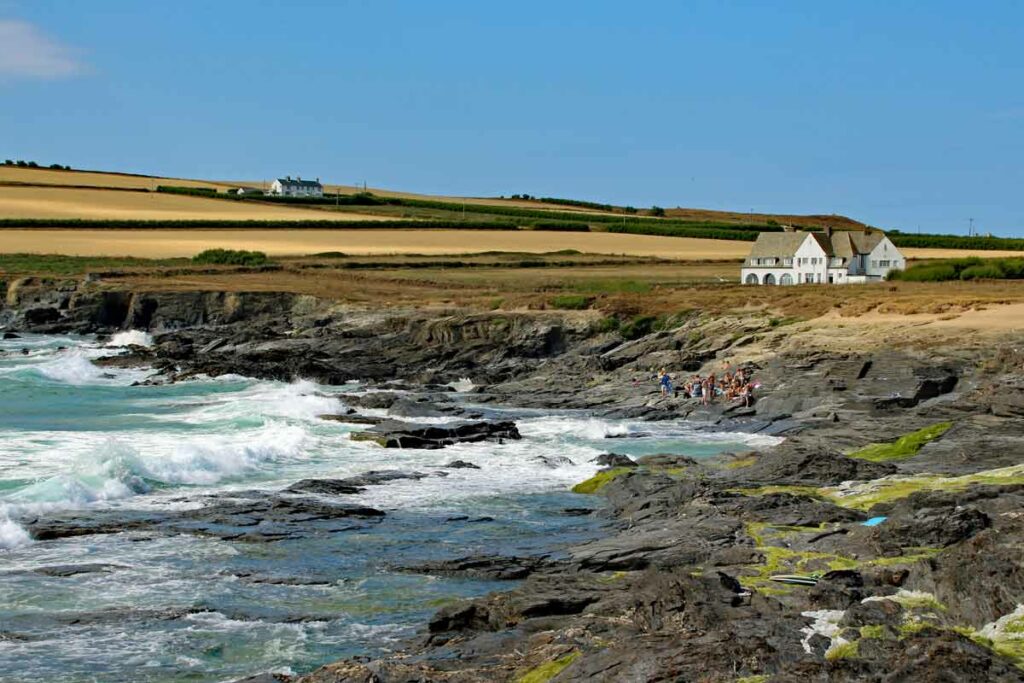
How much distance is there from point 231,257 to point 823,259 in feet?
130

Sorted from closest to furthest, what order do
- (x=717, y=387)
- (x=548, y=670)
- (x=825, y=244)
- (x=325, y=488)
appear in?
(x=548, y=670), (x=325, y=488), (x=717, y=387), (x=825, y=244)

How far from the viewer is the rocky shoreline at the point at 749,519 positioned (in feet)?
43.5

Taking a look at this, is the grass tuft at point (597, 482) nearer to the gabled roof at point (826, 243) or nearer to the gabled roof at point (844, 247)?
the gabled roof at point (826, 243)

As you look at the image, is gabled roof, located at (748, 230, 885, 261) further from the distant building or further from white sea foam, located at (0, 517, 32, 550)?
the distant building

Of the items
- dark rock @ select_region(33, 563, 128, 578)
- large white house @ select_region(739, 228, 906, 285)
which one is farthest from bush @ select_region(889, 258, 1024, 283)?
dark rock @ select_region(33, 563, 128, 578)

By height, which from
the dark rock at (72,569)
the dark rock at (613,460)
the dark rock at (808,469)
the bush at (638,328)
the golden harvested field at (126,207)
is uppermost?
the golden harvested field at (126,207)

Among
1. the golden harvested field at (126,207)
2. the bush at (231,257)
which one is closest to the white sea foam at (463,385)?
the bush at (231,257)

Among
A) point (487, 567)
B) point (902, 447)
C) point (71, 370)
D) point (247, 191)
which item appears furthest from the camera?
point (247, 191)

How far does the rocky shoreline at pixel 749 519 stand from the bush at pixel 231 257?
33866 mm

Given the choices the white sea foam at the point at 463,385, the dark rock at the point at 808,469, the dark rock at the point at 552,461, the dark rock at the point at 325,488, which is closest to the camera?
the dark rock at the point at 808,469

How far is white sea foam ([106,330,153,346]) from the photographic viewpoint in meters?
65.6

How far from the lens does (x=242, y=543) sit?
2245cm

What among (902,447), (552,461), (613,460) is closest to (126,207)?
(552,461)

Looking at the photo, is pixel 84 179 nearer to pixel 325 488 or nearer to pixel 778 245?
pixel 778 245
